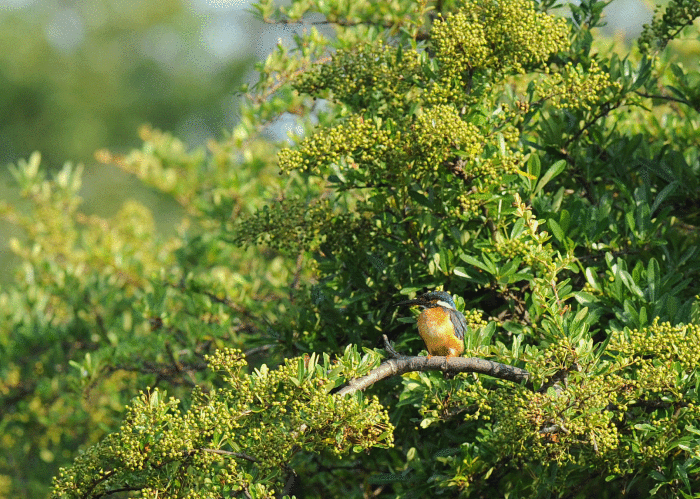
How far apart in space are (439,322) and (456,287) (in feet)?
1.25

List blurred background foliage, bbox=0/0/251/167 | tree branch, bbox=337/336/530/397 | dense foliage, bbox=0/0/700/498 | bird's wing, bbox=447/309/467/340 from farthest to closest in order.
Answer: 1. blurred background foliage, bbox=0/0/251/167
2. bird's wing, bbox=447/309/467/340
3. tree branch, bbox=337/336/530/397
4. dense foliage, bbox=0/0/700/498

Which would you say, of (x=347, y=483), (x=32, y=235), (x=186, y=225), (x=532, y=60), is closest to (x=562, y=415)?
(x=532, y=60)

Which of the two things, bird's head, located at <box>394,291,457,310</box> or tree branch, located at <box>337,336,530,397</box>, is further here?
bird's head, located at <box>394,291,457,310</box>

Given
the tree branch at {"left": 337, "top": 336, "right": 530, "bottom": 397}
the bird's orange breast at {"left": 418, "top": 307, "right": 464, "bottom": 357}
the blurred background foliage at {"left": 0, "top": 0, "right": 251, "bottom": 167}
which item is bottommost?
the blurred background foliage at {"left": 0, "top": 0, "right": 251, "bottom": 167}

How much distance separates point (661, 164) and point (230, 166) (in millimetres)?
4602

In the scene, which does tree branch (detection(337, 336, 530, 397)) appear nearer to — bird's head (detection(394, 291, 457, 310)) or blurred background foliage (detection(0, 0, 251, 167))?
bird's head (detection(394, 291, 457, 310))

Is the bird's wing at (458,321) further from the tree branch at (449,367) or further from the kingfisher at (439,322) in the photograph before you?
the tree branch at (449,367)

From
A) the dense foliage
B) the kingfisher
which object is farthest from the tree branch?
the kingfisher

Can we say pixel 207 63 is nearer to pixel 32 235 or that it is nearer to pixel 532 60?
pixel 32 235

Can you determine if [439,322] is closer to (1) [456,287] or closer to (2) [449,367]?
(1) [456,287]

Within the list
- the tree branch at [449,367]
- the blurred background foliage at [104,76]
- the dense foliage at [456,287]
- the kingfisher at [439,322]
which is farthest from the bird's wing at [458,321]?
the blurred background foliage at [104,76]

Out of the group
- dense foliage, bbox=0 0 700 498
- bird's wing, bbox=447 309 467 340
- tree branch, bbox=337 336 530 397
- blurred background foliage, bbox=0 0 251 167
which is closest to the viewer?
dense foliage, bbox=0 0 700 498

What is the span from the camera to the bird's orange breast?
3.87m

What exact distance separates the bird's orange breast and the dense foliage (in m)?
0.20
